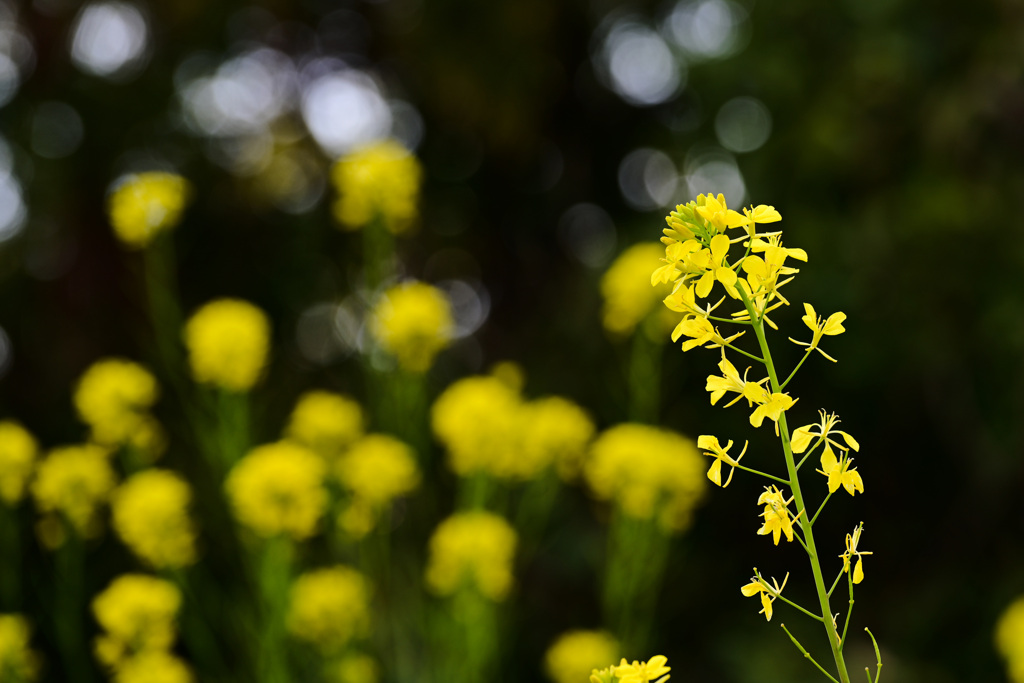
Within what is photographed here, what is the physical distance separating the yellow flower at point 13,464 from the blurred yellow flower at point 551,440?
1348 millimetres

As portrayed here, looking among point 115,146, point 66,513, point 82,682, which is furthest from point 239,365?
point 115,146

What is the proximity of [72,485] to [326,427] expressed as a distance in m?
0.75

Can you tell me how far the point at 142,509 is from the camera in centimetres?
225

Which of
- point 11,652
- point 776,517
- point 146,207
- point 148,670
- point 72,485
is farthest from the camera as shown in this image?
point 72,485

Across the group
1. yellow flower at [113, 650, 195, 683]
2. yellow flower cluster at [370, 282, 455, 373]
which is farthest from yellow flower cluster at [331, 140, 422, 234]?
yellow flower at [113, 650, 195, 683]

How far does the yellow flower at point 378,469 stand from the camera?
2393 millimetres

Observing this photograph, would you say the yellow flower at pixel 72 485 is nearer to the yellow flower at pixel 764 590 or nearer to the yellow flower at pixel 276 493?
the yellow flower at pixel 276 493

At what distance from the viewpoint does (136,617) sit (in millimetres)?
2084

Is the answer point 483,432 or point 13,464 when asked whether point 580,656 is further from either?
point 13,464

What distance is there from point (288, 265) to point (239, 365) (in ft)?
10.4

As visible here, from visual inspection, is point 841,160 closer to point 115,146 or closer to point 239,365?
point 239,365

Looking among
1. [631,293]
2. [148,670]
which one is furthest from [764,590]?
[148,670]

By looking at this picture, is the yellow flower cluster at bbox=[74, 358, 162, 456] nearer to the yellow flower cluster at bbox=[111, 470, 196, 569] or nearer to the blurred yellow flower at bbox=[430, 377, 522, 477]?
the yellow flower cluster at bbox=[111, 470, 196, 569]

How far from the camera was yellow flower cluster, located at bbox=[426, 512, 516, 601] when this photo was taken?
219 centimetres
